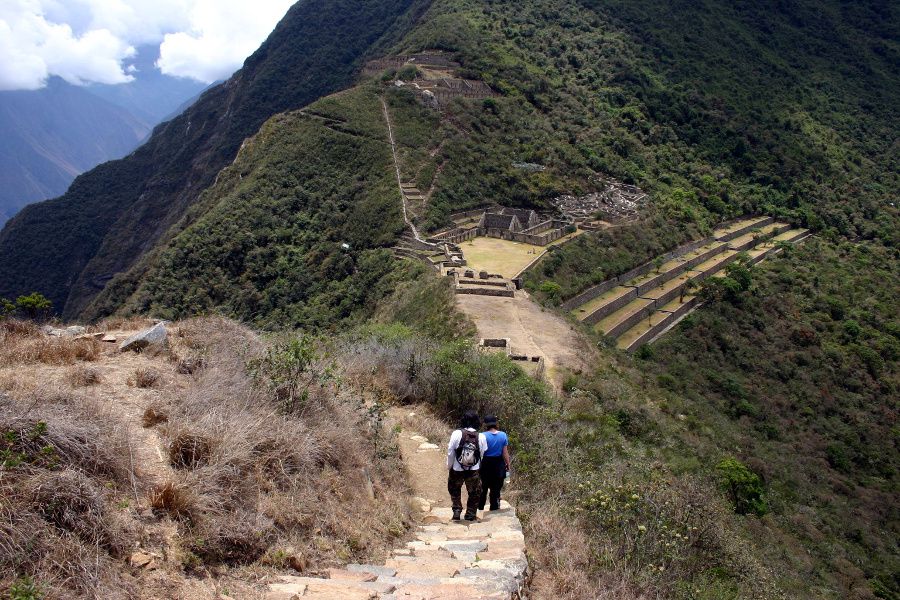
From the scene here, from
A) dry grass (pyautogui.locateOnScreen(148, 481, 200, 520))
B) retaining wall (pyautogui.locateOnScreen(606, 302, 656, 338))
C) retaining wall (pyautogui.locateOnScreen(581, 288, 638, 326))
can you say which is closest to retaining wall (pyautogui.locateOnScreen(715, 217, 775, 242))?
retaining wall (pyautogui.locateOnScreen(581, 288, 638, 326))

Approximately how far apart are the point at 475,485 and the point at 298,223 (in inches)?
1487

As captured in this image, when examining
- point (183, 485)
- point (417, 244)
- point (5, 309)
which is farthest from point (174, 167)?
point (183, 485)

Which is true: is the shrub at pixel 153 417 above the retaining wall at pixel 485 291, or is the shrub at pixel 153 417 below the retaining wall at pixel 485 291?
above

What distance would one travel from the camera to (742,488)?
19.0m

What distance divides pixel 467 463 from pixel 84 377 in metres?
4.38

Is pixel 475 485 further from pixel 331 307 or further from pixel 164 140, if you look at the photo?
pixel 164 140

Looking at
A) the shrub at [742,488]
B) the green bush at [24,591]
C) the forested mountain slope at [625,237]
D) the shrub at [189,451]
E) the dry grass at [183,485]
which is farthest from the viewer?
the shrub at [742,488]

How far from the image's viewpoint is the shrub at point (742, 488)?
18.4 m

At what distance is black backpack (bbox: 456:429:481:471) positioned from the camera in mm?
6859

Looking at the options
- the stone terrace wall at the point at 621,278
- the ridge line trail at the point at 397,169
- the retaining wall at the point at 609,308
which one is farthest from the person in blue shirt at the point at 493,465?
the ridge line trail at the point at 397,169

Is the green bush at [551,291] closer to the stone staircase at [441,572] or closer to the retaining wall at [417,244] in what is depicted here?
the retaining wall at [417,244]

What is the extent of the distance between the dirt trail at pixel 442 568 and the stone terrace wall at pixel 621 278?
25654 millimetres

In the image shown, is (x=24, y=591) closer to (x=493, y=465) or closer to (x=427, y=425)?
(x=493, y=465)

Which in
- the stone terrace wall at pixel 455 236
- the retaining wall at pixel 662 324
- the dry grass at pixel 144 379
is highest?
the stone terrace wall at pixel 455 236
